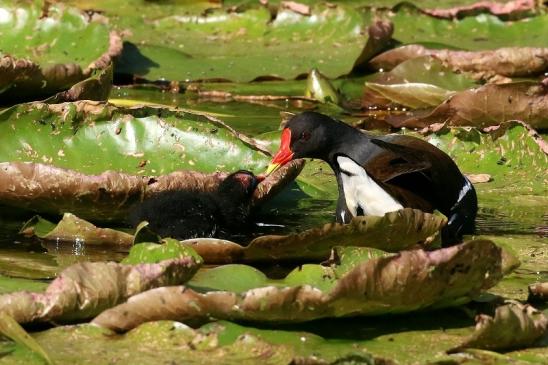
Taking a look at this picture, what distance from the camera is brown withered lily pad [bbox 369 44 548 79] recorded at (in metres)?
6.02

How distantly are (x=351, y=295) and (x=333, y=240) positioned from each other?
559mm

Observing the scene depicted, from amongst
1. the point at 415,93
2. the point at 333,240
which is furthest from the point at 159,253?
the point at 415,93

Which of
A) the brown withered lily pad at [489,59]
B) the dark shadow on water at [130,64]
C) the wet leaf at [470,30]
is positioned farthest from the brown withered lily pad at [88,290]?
the wet leaf at [470,30]

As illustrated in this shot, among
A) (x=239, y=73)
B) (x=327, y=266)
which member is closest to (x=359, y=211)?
(x=327, y=266)

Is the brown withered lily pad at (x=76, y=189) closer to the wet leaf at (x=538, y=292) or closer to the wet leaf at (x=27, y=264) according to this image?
the wet leaf at (x=27, y=264)

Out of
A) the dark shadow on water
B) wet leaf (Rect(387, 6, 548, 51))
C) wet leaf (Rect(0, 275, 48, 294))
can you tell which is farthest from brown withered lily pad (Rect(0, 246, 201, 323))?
wet leaf (Rect(387, 6, 548, 51))

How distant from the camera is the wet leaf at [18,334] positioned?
2576mm

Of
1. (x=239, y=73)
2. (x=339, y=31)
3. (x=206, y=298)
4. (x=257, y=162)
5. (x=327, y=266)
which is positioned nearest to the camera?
(x=206, y=298)

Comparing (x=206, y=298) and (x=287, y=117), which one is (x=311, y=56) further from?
(x=206, y=298)

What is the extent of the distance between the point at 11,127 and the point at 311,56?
2.61m

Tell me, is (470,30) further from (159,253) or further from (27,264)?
(159,253)

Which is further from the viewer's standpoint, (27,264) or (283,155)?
(283,155)

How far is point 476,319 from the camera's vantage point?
9.07ft

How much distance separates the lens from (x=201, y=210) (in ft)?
13.5
